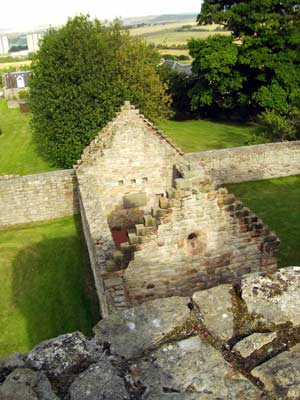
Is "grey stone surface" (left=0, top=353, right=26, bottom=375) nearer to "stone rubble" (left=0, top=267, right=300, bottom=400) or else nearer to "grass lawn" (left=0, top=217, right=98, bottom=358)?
"stone rubble" (left=0, top=267, right=300, bottom=400)

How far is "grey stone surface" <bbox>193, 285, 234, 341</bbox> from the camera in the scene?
3216 mm

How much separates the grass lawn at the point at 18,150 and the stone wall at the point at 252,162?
1128cm

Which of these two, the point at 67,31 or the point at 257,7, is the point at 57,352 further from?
the point at 257,7

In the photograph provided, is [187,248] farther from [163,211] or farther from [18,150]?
[18,150]

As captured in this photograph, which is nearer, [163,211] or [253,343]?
[253,343]

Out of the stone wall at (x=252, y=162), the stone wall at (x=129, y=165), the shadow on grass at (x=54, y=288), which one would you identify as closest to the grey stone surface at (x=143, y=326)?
the shadow on grass at (x=54, y=288)

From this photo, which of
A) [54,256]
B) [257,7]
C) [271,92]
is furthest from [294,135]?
[54,256]

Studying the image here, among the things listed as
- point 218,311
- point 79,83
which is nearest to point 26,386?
point 218,311

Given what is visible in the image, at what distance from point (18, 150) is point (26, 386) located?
32.0 metres

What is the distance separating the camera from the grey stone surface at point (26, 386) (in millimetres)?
2637

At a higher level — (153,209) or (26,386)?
(26,386)

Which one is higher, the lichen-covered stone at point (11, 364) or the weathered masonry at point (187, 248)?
the lichen-covered stone at point (11, 364)

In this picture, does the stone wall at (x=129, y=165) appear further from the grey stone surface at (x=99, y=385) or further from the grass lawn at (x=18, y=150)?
the grass lawn at (x=18, y=150)

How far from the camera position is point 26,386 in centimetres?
271
